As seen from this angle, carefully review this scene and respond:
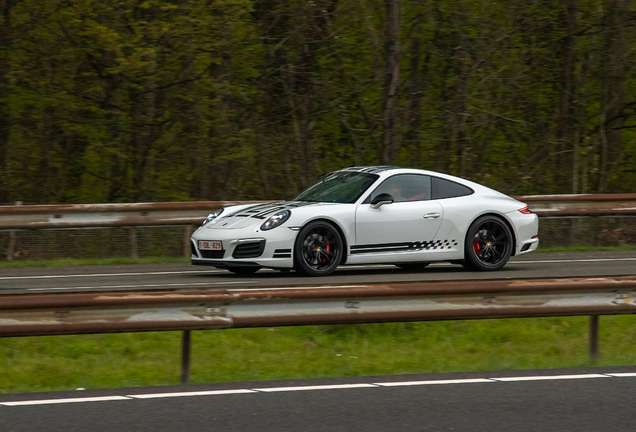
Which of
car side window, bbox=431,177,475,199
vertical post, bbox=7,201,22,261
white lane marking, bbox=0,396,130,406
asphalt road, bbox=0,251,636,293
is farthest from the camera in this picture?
vertical post, bbox=7,201,22,261

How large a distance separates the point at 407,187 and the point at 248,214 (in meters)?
2.04

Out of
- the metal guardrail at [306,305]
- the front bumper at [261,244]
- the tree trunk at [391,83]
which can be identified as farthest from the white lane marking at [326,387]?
the tree trunk at [391,83]

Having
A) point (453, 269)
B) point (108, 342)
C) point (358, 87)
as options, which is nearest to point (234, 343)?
point (108, 342)

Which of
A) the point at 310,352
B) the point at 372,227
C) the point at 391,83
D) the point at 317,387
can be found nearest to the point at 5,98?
the point at 391,83

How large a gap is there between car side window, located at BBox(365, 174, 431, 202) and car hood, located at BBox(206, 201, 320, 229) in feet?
3.09

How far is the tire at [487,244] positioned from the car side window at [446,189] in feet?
1.36

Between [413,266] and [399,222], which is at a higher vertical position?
[399,222]

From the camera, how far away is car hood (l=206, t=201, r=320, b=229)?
11078mm

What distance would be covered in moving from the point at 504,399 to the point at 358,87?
15.0m

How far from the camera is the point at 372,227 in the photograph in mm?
11312

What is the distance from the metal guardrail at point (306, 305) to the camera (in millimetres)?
6195

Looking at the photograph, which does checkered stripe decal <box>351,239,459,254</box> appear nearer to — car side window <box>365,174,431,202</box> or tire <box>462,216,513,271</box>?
tire <box>462,216,513,271</box>

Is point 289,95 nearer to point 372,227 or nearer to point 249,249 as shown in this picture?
point 372,227

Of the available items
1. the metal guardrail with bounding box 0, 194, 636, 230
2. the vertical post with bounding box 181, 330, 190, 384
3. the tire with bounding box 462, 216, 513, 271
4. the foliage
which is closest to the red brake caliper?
the tire with bounding box 462, 216, 513, 271
